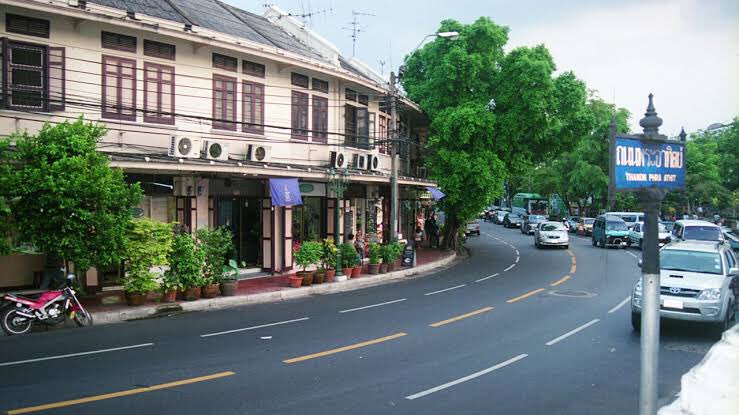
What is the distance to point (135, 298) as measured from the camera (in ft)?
48.0

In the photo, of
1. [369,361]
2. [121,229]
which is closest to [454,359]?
[369,361]

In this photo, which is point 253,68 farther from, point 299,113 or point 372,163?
point 372,163

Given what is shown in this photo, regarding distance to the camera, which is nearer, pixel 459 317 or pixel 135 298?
pixel 459 317

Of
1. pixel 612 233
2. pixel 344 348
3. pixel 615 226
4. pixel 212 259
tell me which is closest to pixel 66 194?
pixel 212 259

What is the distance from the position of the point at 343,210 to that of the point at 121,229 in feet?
42.2

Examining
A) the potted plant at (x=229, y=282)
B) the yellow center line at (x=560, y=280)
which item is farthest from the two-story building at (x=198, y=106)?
the yellow center line at (x=560, y=280)

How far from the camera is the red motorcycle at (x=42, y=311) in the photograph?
11945mm

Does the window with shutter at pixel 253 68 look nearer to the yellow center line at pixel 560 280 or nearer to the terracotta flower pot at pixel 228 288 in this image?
the terracotta flower pot at pixel 228 288

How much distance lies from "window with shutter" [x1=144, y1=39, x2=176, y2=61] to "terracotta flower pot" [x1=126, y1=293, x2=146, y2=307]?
7.39m

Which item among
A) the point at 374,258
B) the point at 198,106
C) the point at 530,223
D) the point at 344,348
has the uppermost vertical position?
the point at 198,106

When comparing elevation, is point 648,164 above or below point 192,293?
above

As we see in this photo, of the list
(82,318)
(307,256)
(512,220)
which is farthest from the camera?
(512,220)

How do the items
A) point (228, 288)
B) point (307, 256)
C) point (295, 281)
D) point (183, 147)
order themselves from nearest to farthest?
point (228, 288) → point (183, 147) → point (295, 281) → point (307, 256)

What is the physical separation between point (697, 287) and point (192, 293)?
40.4 ft
